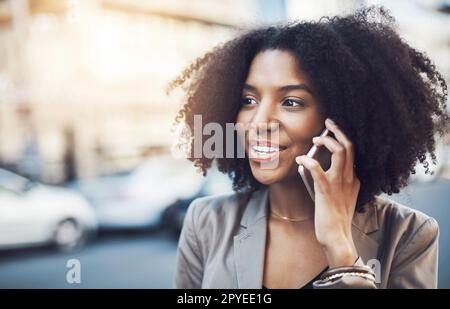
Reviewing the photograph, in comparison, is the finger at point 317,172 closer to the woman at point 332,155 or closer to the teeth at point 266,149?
the woman at point 332,155

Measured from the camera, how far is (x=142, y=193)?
5.27 m

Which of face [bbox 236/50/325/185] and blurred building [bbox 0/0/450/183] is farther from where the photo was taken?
blurred building [bbox 0/0/450/183]

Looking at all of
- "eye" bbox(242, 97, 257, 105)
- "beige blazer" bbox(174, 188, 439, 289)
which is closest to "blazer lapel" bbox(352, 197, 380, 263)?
"beige blazer" bbox(174, 188, 439, 289)

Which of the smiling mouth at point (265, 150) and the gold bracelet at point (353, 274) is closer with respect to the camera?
the gold bracelet at point (353, 274)

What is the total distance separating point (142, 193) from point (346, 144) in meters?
3.84

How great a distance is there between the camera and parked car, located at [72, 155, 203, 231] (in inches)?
183

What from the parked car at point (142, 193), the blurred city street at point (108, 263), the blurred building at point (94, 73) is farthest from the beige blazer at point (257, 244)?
the parked car at point (142, 193)

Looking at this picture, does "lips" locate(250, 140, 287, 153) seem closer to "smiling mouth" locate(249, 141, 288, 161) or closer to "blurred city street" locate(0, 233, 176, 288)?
"smiling mouth" locate(249, 141, 288, 161)

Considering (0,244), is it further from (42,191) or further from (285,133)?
(285,133)

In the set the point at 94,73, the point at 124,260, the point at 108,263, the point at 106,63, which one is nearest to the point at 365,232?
the point at 108,263

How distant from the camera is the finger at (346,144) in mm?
1630

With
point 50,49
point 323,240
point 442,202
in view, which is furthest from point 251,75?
point 50,49

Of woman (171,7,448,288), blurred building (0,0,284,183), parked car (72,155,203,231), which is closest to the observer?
woman (171,7,448,288)

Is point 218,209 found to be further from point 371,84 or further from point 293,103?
point 371,84
